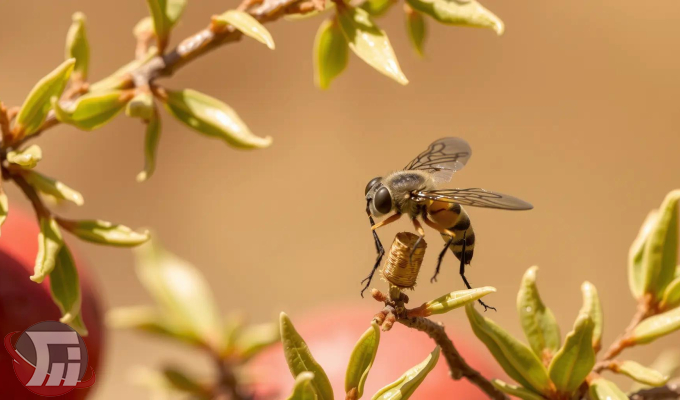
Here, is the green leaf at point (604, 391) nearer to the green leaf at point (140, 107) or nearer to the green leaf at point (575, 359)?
the green leaf at point (575, 359)

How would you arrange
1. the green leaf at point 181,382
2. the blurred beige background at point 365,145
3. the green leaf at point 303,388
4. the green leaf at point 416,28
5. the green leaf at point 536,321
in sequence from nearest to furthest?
the green leaf at point 303,388, the green leaf at point 536,321, the green leaf at point 416,28, the green leaf at point 181,382, the blurred beige background at point 365,145

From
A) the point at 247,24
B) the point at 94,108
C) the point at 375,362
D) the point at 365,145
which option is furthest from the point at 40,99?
the point at 365,145

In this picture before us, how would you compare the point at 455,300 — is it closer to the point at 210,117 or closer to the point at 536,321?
the point at 536,321

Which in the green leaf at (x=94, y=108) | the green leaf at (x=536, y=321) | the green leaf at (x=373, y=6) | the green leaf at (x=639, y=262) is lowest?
the green leaf at (x=536, y=321)

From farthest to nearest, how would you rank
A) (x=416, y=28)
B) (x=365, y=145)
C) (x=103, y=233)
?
(x=365, y=145) < (x=416, y=28) < (x=103, y=233)

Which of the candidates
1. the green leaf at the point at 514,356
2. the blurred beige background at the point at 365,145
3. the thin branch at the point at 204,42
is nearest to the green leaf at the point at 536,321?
the green leaf at the point at 514,356

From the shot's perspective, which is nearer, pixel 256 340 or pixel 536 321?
pixel 536 321

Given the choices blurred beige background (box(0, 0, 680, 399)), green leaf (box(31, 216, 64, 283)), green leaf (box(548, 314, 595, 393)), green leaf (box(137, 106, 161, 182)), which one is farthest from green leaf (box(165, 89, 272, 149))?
blurred beige background (box(0, 0, 680, 399))
